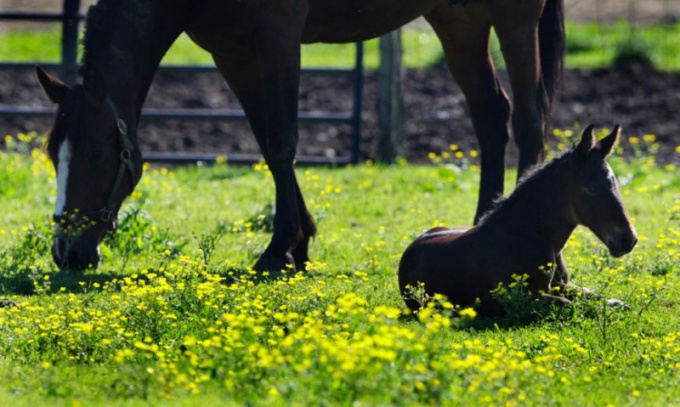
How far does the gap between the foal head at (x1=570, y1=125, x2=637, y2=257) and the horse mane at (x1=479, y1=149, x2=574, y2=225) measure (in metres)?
0.09

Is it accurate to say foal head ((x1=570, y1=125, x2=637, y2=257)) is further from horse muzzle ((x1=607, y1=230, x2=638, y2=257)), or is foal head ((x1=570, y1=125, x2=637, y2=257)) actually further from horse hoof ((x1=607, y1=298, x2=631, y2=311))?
horse hoof ((x1=607, y1=298, x2=631, y2=311))

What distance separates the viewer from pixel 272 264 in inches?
322

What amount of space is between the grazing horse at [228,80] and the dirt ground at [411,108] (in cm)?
460

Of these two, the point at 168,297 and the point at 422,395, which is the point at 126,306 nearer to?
the point at 168,297

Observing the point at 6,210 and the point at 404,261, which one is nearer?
the point at 404,261

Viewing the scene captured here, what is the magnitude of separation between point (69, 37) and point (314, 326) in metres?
8.31

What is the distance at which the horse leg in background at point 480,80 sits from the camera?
9.39 metres

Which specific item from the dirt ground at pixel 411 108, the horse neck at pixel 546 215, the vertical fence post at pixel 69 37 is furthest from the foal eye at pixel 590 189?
the vertical fence post at pixel 69 37

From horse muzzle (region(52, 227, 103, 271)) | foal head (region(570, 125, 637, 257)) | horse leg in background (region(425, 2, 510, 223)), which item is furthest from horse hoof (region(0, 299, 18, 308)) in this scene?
horse leg in background (region(425, 2, 510, 223))

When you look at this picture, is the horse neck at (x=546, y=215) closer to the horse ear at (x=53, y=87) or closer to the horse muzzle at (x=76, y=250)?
the horse muzzle at (x=76, y=250)

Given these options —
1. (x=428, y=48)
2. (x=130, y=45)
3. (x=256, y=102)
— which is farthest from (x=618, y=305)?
(x=428, y=48)

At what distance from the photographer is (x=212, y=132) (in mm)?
14984

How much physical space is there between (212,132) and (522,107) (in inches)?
257

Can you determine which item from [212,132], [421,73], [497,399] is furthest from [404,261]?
[421,73]
